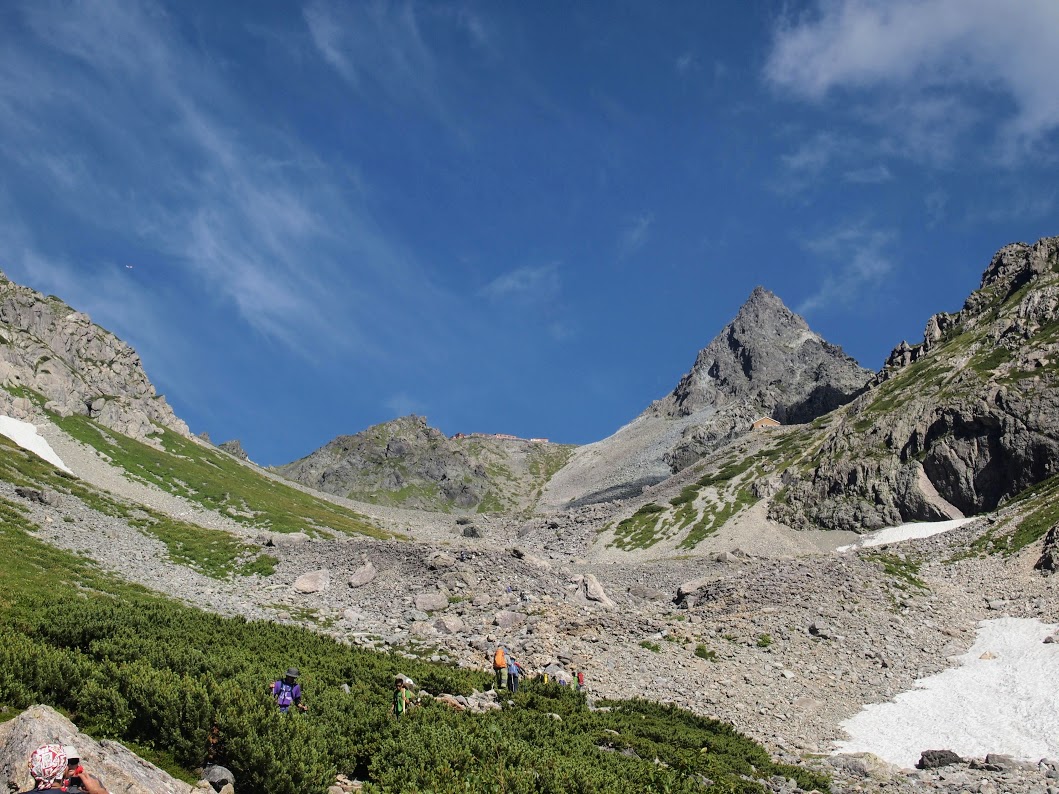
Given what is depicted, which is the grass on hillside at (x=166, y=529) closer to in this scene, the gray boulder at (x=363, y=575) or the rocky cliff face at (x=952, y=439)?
the gray boulder at (x=363, y=575)

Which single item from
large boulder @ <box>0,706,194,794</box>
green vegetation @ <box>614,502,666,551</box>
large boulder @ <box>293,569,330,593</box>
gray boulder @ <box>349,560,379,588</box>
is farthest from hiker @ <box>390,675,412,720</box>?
green vegetation @ <box>614,502,666,551</box>

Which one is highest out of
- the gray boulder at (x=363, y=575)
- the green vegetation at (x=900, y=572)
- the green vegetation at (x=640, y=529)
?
the green vegetation at (x=640, y=529)

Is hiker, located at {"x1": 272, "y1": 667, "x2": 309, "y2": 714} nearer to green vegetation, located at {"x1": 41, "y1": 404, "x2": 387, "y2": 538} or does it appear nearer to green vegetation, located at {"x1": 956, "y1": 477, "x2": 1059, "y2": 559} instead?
green vegetation, located at {"x1": 956, "y1": 477, "x2": 1059, "y2": 559}

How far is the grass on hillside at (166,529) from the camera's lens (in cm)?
4669

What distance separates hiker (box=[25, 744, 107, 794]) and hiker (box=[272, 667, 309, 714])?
756 cm

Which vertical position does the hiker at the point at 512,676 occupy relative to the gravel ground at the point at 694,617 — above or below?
below

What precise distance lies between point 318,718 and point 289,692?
40.7 inches

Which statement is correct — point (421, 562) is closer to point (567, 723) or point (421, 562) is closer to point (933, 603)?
point (567, 723)

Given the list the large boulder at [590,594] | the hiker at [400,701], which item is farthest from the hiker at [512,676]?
the large boulder at [590,594]

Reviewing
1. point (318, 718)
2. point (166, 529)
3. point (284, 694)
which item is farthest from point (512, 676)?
point (166, 529)

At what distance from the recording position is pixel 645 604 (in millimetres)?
49812

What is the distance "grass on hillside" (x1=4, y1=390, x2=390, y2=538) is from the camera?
96.7m

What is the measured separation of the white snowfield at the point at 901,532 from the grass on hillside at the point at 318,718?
8485 cm

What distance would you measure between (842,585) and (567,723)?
104ft
